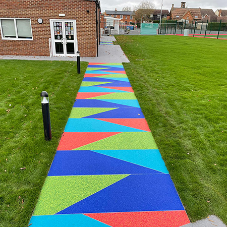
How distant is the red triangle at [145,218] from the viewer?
2910 mm

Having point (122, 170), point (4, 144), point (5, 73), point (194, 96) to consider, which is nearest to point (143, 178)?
point (122, 170)

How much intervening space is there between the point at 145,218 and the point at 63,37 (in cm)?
1426

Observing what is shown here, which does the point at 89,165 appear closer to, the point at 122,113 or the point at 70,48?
the point at 122,113

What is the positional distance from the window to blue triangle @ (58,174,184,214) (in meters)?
14.7

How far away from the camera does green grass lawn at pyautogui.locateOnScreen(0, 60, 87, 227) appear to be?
10.4 feet

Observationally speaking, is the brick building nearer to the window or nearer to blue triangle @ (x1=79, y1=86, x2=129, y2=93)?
the window

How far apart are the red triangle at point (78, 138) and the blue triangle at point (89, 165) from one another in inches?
12.4

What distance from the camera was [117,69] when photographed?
12.3 metres

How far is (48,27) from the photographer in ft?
48.8

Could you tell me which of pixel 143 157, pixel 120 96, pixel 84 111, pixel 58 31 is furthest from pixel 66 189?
pixel 58 31

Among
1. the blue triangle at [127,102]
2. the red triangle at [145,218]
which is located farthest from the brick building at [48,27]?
the red triangle at [145,218]

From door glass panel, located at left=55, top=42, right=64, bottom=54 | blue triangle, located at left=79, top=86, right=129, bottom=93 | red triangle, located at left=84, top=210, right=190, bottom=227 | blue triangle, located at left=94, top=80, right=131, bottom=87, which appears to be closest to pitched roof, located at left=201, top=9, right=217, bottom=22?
door glass panel, located at left=55, top=42, right=64, bottom=54

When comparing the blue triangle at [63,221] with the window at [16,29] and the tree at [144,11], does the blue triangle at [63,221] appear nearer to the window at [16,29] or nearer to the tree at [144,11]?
the window at [16,29]

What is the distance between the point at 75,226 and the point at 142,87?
674 centimetres
